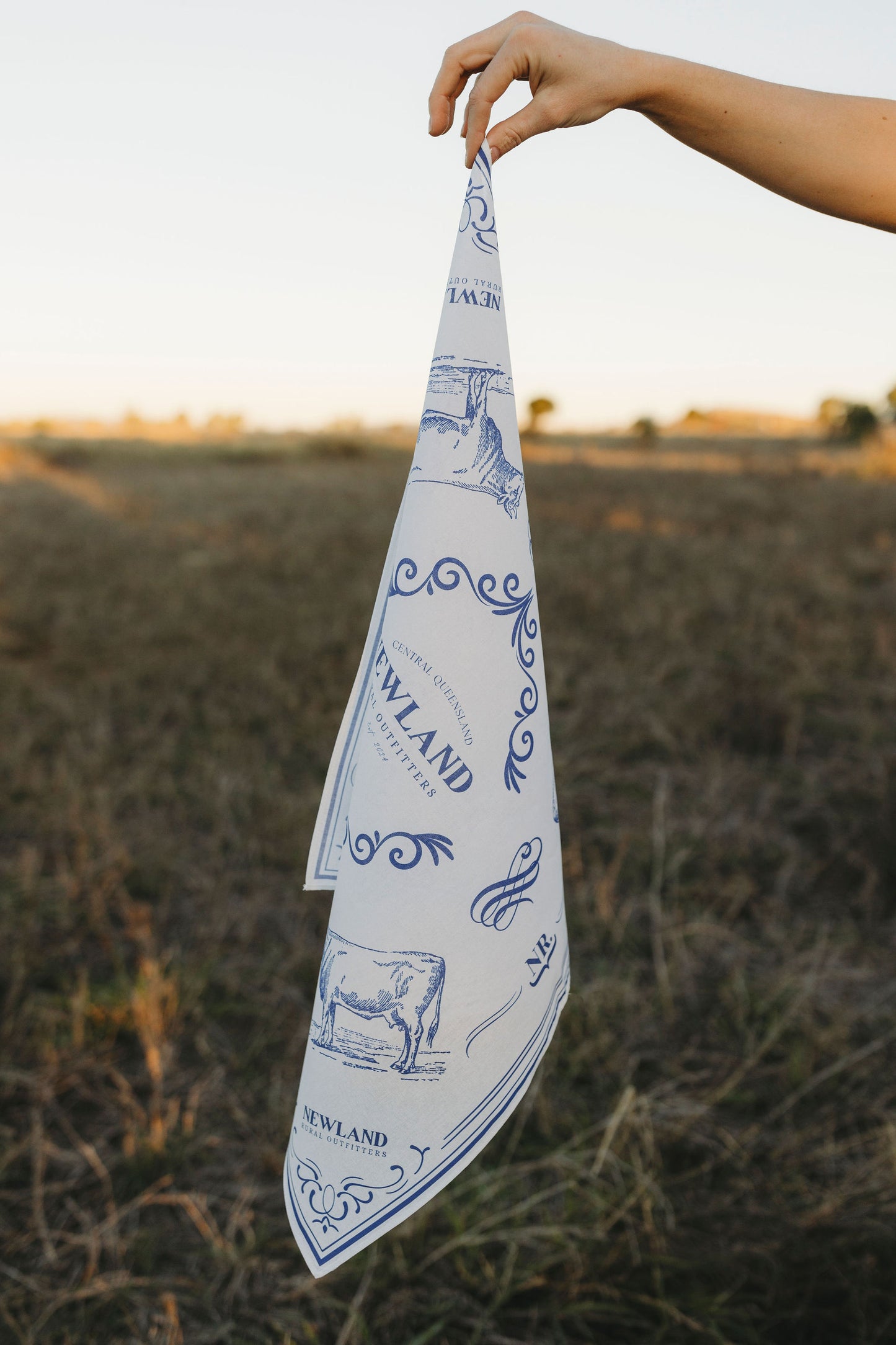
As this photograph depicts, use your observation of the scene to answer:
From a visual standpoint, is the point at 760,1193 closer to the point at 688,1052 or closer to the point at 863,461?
the point at 688,1052

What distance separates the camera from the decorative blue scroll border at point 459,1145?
0.91m

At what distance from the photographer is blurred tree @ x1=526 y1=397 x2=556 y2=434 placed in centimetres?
1986

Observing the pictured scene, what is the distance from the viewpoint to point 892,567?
5.19 metres

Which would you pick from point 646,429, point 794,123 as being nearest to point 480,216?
point 794,123

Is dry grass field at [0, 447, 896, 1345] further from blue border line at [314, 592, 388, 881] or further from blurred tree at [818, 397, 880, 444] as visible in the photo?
blurred tree at [818, 397, 880, 444]

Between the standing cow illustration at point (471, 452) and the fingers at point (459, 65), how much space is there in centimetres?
31

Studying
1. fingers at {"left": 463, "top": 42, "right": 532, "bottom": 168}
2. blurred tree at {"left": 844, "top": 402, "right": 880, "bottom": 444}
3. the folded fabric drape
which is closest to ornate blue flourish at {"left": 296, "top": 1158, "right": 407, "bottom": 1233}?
the folded fabric drape

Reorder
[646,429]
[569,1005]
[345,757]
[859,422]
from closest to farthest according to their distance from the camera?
[345,757] < [569,1005] < [859,422] < [646,429]

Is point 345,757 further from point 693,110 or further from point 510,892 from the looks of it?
point 693,110

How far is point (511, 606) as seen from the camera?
2.95ft

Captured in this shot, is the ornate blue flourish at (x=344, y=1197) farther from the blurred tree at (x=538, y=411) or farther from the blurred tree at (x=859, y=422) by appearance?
the blurred tree at (x=538, y=411)

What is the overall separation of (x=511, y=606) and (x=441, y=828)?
9.7 inches

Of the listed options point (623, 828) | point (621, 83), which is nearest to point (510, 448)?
point (621, 83)

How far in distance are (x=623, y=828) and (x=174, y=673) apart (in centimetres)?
223
